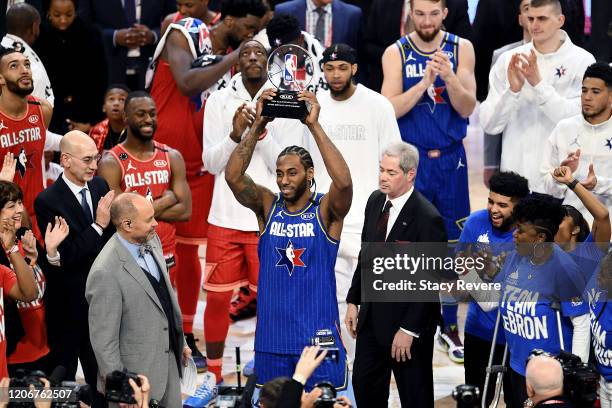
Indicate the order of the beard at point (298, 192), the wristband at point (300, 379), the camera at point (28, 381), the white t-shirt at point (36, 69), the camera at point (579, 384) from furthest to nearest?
the white t-shirt at point (36, 69) < the beard at point (298, 192) < the camera at point (579, 384) < the camera at point (28, 381) < the wristband at point (300, 379)

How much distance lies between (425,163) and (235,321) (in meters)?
2.03

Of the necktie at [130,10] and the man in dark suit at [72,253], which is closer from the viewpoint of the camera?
the man in dark suit at [72,253]

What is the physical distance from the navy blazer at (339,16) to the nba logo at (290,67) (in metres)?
2.44

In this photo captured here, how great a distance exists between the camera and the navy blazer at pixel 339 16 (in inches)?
393

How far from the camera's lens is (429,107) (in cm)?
905

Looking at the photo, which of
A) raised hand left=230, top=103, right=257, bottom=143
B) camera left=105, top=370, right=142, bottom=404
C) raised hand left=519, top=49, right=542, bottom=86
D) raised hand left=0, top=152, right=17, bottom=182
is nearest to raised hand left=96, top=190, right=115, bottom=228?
raised hand left=0, top=152, right=17, bottom=182

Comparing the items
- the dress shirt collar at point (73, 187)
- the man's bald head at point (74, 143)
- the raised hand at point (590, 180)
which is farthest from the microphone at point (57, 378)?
the raised hand at point (590, 180)

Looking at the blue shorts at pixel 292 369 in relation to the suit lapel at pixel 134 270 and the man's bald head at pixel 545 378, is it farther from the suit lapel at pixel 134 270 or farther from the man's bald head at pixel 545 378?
the man's bald head at pixel 545 378

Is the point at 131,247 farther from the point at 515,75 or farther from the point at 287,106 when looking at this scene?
the point at 515,75

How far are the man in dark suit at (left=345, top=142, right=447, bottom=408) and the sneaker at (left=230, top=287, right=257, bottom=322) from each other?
2.58 meters

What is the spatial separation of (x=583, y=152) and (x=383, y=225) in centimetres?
175

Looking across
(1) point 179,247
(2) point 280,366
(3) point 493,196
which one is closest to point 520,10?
(3) point 493,196

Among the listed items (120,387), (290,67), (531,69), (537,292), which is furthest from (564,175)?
(120,387)

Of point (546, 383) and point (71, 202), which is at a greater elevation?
point (71, 202)
